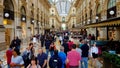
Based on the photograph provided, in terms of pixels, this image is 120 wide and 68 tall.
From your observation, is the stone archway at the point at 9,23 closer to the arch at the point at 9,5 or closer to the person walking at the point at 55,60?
the arch at the point at 9,5

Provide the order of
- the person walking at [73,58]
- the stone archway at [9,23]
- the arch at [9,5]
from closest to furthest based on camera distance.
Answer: the person walking at [73,58]
the arch at [9,5]
the stone archway at [9,23]

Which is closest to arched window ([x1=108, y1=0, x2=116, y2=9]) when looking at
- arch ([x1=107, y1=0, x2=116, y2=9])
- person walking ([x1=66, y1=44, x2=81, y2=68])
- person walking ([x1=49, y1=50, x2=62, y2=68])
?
arch ([x1=107, y1=0, x2=116, y2=9])

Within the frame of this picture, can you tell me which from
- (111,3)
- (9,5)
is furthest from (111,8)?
(9,5)

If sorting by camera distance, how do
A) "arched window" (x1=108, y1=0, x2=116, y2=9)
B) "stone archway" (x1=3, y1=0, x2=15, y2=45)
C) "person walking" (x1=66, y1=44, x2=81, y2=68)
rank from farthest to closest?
"stone archway" (x1=3, y1=0, x2=15, y2=45) → "arched window" (x1=108, y1=0, x2=116, y2=9) → "person walking" (x1=66, y1=44, x2=81, y2=68)

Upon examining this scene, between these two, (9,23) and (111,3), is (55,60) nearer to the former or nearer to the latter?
(111,3)

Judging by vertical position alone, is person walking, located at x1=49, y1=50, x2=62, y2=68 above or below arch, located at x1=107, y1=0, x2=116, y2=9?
below

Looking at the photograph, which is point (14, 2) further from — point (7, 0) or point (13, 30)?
point (13, 30)

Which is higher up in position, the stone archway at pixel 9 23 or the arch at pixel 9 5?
the arch at pixel 9 5

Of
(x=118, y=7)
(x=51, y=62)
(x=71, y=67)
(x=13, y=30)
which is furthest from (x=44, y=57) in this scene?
(x=13, y=30)

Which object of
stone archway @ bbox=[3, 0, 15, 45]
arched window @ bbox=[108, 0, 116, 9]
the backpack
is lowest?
the backpack

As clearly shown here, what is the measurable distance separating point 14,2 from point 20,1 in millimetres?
3559

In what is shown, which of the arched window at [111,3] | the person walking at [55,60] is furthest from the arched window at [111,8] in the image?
the person walking at [55,60]

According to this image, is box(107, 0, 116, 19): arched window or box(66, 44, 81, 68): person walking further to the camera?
box(107, 0, 116, 19): arched window

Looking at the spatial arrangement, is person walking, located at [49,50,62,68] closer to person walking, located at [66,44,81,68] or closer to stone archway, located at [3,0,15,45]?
person walking, located at [66,44,81,68]
